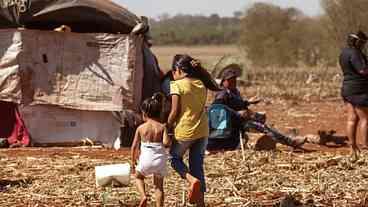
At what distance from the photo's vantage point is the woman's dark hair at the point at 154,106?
26.6ft

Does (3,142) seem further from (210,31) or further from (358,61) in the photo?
(210,31)

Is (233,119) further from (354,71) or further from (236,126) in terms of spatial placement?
(354,71)

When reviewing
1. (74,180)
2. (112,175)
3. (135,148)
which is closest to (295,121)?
(74,180)

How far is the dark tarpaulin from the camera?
14.2 m

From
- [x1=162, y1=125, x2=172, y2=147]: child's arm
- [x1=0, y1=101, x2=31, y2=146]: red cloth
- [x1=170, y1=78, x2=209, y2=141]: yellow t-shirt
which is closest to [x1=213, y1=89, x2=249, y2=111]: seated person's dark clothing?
[x1=0, y1=101, x2=31, y2=146]: red cloth

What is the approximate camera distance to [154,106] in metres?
8.12

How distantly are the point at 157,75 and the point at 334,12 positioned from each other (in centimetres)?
1733

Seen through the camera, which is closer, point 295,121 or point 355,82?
point 355,82

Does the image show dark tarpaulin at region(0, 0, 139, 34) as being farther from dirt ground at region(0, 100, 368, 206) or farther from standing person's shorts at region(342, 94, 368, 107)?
standing person's shorts at region(342, 94, 368, 107)

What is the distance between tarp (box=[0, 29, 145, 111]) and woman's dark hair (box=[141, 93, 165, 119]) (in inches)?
238

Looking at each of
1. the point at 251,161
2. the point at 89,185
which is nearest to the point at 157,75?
the point at 251,161

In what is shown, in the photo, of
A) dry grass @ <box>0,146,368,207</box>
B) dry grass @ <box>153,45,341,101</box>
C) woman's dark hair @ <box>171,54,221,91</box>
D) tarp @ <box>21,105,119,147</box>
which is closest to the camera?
woman's dark hair @ <box>171,54,221,91</box>

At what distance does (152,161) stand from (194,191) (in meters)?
0.49

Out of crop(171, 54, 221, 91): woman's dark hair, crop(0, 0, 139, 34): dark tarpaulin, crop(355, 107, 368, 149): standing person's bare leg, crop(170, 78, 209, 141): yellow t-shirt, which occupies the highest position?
crop(0, 0, 139, 34): dark tarpaulin
